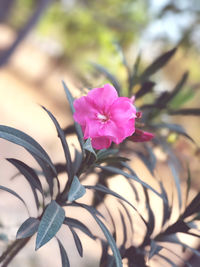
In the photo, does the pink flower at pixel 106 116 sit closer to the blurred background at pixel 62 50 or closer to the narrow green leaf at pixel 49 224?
the narrow green leaf at pixel 49 224

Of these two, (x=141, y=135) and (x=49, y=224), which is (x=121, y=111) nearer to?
(x=141, y=135)

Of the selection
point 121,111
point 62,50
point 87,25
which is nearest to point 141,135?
point 121,111

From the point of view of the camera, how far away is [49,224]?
644 mm

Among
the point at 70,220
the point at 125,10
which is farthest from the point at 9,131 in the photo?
the point at 125,10

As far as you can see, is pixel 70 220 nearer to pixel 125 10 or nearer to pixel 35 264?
pixel 35 264

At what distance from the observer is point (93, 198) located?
3.92 ft

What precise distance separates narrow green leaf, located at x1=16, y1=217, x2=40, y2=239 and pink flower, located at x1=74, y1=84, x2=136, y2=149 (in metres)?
0.23

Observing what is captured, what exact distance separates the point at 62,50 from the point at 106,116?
5.39 m

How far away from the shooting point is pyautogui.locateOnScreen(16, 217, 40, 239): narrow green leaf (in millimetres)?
692

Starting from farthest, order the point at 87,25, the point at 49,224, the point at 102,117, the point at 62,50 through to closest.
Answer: the point at 62,50, the point at 87,25, the point at 102,117, the point at 49,224

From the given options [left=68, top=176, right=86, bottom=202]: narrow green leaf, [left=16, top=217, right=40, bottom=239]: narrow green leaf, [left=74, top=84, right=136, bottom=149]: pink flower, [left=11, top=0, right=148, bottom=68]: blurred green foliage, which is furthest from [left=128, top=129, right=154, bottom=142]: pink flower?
[left=11, top=0, right=148, bottom=68]: blurred green foliage

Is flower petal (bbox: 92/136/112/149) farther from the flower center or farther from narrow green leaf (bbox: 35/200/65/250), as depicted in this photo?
narrow green leaf (bbox: 35/200/65/250)

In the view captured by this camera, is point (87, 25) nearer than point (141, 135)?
No

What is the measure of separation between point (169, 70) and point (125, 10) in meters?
1.24
